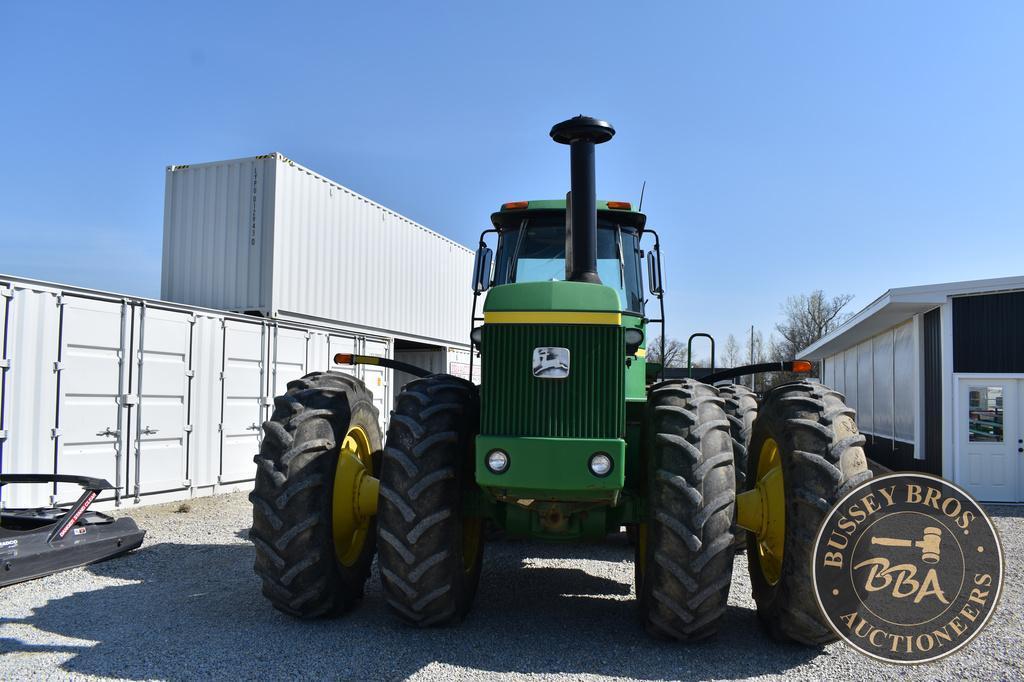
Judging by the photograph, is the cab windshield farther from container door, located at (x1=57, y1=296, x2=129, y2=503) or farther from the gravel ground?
container door, located at (x1=57, y1=296, x2=129, y2=503)

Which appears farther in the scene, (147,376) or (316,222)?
(316,222)

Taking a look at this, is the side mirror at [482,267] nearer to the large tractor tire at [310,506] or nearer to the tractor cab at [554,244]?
the tractor cab at [554,244]

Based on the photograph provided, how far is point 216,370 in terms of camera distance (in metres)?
10.4

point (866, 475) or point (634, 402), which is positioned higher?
point (634, 402)

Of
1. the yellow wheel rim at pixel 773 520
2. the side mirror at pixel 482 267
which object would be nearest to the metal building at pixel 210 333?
the side mirror at pixel 482 267

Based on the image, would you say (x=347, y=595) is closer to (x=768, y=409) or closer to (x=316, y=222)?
(x=768, y=409)

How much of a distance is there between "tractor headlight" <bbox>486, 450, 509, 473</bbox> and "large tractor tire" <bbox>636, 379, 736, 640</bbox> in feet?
2.73

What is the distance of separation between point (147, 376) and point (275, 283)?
2985 millimetres

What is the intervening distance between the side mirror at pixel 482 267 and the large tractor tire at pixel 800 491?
2.26 meters

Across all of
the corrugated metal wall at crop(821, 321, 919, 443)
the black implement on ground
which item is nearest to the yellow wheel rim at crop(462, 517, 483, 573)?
the black implement on ground

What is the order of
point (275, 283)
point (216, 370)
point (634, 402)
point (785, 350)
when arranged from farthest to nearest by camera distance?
point (785, 350) < point (275, 283) < point (216, 370) < point (634, 402)

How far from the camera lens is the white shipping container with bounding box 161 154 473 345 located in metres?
12.0

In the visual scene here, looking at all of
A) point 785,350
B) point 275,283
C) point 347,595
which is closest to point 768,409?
point 347,595

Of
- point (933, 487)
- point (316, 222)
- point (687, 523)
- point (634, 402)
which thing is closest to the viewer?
point (933, 487)
